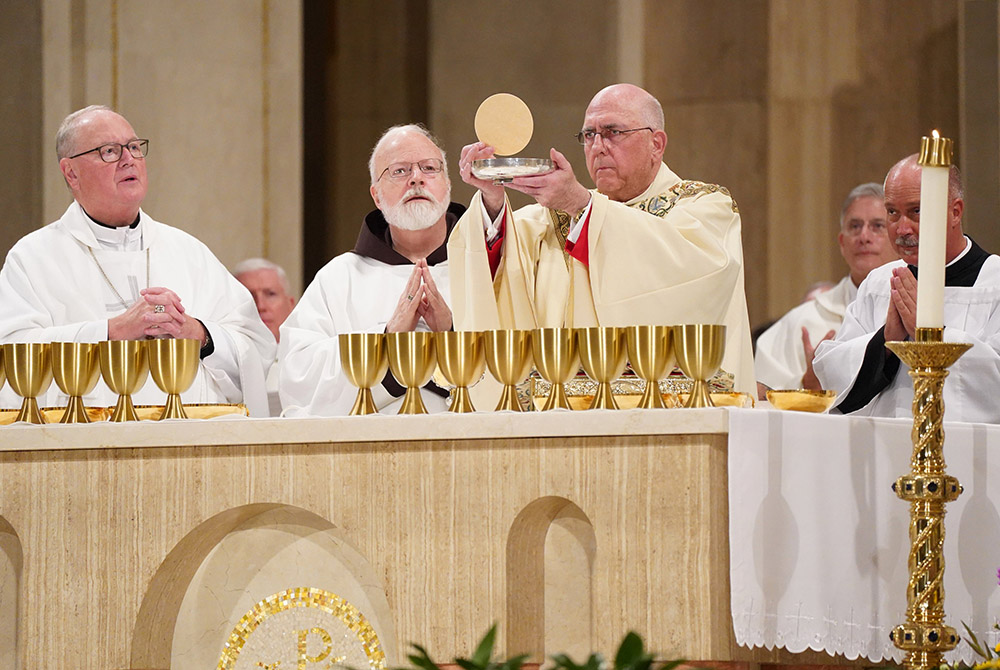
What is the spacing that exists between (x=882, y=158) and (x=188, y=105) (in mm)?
3586

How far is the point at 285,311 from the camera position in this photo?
23.2ft

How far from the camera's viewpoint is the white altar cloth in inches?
123

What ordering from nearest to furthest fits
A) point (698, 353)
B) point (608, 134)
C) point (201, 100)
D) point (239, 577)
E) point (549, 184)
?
1. point (698, 353)
2. point (239, 577)
3. point (549, 184)
4. point (608, 134)
5. point (201, 100)

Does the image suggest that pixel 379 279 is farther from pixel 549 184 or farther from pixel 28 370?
pixel 28 370

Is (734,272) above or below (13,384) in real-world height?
above

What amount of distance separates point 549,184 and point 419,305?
691 mm

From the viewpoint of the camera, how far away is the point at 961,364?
4.06 meters

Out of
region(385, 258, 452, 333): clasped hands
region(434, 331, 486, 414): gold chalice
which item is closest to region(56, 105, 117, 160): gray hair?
region(385, 258, 452, 333): clasped hands

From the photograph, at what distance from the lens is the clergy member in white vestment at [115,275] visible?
191 inches

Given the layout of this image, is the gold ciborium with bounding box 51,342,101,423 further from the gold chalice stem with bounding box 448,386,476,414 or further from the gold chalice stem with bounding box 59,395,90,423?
the gold chalice stem with bounding box 448,386,476,414

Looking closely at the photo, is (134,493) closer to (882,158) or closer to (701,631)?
(701,631)

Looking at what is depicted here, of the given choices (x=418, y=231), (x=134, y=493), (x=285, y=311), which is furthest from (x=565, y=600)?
(x=285, y=311)

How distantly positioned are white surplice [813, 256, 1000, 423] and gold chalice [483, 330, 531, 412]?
3.91 feet

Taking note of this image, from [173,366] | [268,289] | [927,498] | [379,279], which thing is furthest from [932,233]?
[268,289]
